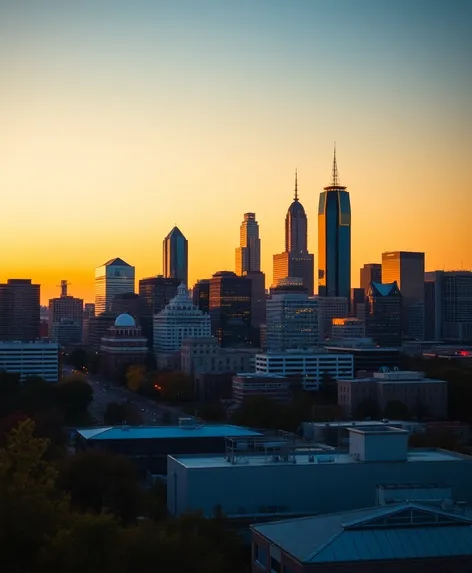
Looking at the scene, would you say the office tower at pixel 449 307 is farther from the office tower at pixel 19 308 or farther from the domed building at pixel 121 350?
the domed building at pixel 121 350

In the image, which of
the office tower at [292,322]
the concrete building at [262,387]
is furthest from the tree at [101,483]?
the office tower at [292,322]

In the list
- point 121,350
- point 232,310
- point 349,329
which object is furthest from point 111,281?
point 121,350

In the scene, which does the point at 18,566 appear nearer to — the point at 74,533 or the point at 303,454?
the point at 74,533

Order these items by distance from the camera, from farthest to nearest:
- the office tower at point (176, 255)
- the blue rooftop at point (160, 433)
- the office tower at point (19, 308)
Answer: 1. the office tower at point (176, 255)
2. the office tower at point (19, 308)
3. the blue rooftop at point (160, 433)

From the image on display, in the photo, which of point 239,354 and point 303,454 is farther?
point 239,354

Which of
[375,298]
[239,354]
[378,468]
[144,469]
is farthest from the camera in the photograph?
[375,298]

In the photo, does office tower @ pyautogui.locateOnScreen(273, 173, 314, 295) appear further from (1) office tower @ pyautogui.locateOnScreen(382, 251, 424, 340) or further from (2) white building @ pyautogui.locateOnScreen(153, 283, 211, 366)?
(2) white building @ pyautogui.locateOnScreen(153, 283, 211, 366)

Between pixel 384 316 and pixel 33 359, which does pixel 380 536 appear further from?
pixel 384 316

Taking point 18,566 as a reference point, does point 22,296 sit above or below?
above

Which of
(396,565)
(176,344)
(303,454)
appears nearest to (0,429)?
(303,454)
